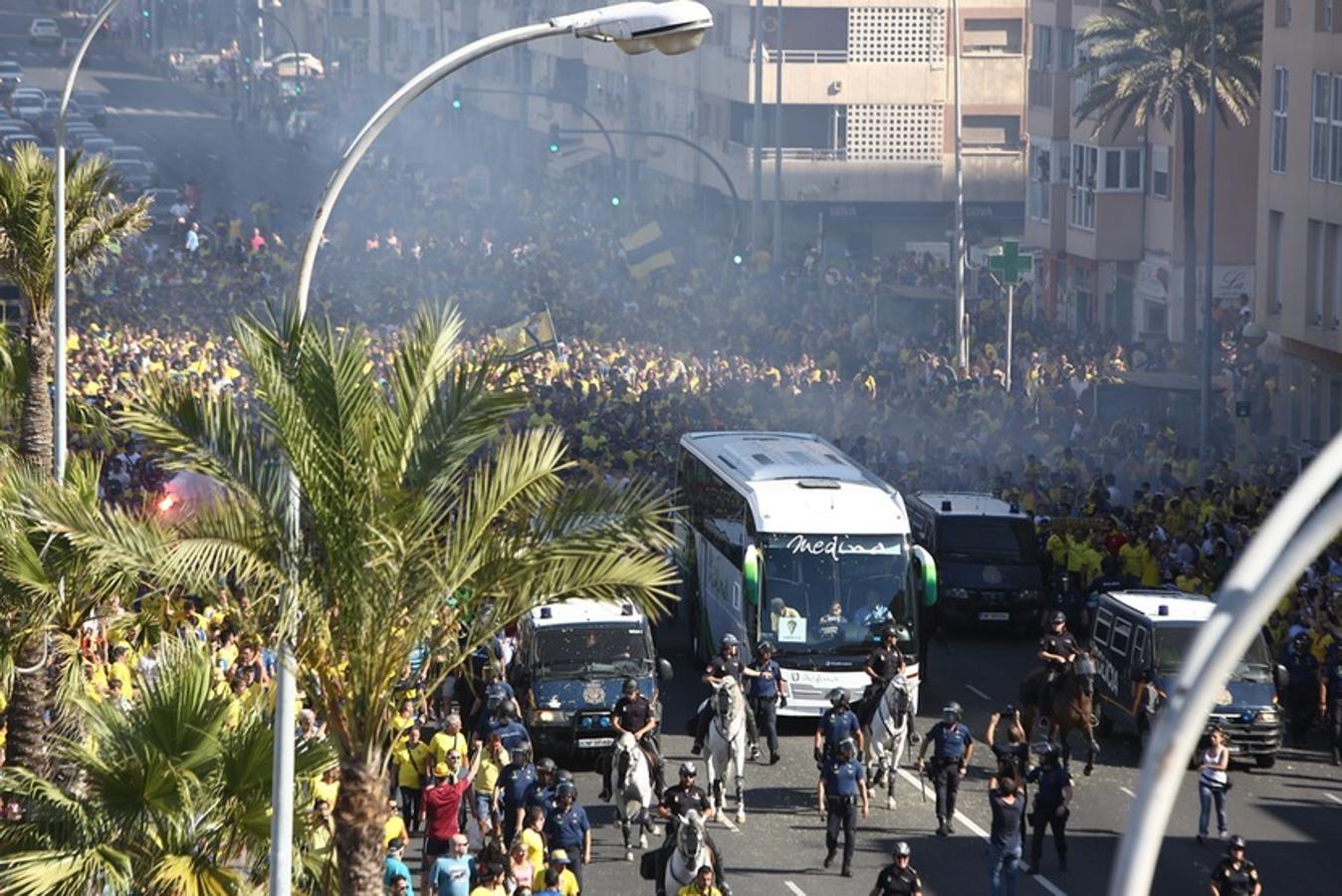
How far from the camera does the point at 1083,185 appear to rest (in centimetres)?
6462

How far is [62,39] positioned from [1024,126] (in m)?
63.1

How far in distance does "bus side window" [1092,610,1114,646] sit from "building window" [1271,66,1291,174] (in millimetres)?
23557

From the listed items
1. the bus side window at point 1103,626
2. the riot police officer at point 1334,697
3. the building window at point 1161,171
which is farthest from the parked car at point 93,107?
the riot police officer at point 1334,697

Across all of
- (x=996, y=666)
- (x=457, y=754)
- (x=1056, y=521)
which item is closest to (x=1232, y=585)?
(x=457, y=754)

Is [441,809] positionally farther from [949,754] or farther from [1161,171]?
[1161,171]

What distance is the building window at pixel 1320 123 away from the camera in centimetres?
4581

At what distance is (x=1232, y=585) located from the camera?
677cm

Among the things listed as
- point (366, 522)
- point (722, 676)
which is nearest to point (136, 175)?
point (722, 676)

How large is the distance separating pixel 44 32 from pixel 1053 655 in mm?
107894

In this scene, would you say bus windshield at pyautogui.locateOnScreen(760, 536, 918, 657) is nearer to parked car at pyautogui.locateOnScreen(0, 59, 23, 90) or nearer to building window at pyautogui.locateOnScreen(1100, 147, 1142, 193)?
building window at pyautogui.locateOnScreen(1100, 147, 1142, 193)

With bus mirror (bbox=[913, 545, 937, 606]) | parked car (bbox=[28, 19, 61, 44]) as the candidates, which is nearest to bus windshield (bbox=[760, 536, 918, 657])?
bus mirror (bbox=[913, 545, 937, 606])

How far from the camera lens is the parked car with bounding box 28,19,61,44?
124875mm

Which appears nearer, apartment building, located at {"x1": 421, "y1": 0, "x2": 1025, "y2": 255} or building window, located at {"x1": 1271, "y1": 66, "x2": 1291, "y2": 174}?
building window, located at {"x1": 1271, "y1": 66, "x2": 1291, "y2": 174}

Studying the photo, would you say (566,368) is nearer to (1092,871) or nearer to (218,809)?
(1092,871)
